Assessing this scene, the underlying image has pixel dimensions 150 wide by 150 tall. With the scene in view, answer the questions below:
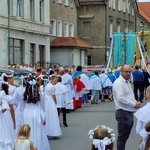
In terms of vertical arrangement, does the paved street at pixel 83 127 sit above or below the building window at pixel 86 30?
below

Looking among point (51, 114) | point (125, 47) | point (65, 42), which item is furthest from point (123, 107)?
point (65, 42)

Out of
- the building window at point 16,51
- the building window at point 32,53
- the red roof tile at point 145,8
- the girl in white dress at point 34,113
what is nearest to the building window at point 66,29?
the building window at point 32,53

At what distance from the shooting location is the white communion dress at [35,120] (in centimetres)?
1183

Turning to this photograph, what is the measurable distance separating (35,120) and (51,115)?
2776 mm

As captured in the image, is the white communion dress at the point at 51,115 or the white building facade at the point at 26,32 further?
the white building facade at the point at 26,32

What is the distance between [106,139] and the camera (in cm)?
713

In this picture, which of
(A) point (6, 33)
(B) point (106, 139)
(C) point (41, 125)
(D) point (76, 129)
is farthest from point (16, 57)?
(B) point (106, 139)

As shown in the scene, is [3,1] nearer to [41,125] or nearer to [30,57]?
[30,57]

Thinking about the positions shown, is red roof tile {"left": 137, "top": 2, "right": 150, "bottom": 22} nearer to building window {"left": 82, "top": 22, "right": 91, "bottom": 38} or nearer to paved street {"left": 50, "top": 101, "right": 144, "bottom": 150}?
building window {"left": 82, "top": 22, "right": 91, "bottom": 38}

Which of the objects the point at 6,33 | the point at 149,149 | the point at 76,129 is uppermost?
the point at 6,33

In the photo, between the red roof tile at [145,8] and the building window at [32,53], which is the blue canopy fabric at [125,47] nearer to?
the building window at [32,53]

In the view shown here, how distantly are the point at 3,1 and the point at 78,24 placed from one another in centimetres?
2389

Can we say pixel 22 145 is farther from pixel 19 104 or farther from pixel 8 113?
pixel 19 104

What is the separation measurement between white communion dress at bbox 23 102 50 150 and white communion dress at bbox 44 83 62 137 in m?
2.49
